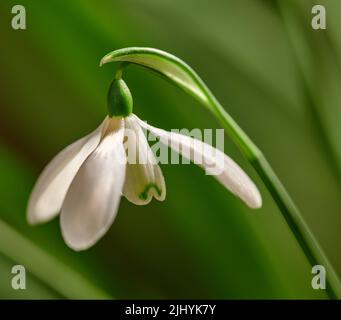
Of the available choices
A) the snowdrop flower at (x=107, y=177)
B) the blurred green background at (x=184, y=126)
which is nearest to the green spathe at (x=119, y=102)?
the snowdrop flower at (x=107, y=177)

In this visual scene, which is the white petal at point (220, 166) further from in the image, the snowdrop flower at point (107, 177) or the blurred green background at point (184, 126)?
the blurred green background at point (184, 126)

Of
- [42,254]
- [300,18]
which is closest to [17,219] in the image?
[42,254]

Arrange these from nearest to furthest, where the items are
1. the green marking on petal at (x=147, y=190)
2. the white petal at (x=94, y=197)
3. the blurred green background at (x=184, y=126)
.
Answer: the white petal at (x=94, y=197) → the green marking on petal at (x=147, y=190) → the blurred green background at (x=184, y=126)

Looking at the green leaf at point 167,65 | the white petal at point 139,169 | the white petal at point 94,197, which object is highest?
the green leaf at point 167,65

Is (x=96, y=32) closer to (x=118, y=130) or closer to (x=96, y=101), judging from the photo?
(x=96, y=101)

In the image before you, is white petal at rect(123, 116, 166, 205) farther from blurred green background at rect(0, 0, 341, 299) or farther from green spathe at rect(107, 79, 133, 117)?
blurred green background at rect(0, 0, 341, 299)

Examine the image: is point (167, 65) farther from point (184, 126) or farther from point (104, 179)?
point (184, 126)

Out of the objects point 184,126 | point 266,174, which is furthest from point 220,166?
point 184,126
